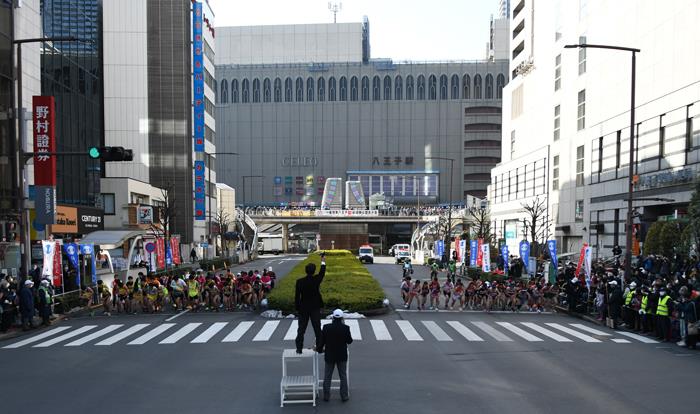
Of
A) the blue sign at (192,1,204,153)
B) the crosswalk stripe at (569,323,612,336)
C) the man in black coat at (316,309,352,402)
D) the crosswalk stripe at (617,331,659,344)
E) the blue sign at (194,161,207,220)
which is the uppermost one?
the blue sign at (192,1,204,153)

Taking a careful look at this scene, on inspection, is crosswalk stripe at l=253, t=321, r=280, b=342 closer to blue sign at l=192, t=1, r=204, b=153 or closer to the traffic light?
the traffic light

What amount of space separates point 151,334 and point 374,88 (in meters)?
98.9

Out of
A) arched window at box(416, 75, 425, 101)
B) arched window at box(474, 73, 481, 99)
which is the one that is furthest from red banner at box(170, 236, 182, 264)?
arched window at box(474, 73, 481, 99)

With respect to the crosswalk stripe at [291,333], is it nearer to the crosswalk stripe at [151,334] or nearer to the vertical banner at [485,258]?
the crosswalk stripe at [151,334]

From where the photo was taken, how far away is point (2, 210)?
2869cm

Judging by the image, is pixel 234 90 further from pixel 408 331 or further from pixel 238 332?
pixel 408 331

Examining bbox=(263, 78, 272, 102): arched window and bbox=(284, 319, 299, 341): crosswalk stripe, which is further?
bbox=(263, 78, 272, 102): arched window

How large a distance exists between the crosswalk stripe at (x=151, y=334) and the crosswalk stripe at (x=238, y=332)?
2.20m

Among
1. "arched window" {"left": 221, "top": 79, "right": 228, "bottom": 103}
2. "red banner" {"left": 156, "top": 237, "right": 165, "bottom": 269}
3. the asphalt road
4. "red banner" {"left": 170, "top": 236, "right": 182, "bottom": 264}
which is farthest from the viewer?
"arched window" {"left": 221, "top": 79, "right": 228, "bottom": 103}

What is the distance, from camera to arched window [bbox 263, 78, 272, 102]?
114 metres

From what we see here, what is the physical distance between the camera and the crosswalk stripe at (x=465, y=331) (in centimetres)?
1670

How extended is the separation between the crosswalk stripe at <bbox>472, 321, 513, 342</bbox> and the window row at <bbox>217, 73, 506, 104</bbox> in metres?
95.6

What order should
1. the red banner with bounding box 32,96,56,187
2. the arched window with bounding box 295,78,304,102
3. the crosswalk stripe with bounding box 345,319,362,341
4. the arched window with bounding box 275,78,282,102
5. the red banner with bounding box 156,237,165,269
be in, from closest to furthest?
the crosswalk stripe with bounding box 345,319,362,341
the red banner with bounding box 32,96,56,187
the red banner with bounding box 156,237,165,269
the arched window with bounding box 295,78,304,102
the arched window with bounding box 275,78,282,102

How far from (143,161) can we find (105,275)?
33902 millimetres
